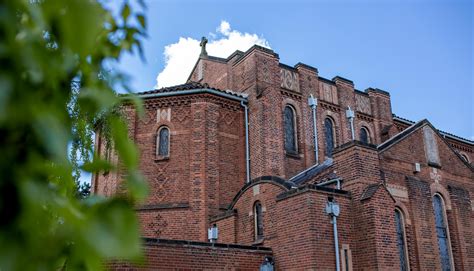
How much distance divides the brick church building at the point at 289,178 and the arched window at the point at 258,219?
0.03 metres

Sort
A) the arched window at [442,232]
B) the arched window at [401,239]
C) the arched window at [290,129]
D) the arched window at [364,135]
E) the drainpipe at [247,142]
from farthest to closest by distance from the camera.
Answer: the arched window at [364,135] < the arched window at [290,129] < the drainpipe at [247,142] < the arched window at [442,232] < the arched window at [401,239]

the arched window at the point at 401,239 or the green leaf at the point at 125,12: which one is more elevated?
the arched window at the point at 401,239

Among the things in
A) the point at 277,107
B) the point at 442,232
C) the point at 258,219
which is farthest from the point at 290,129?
the point at 442,232

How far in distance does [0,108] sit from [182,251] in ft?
38.6

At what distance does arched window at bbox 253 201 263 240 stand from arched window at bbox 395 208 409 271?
4.15 meters

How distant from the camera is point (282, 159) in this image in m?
20.0

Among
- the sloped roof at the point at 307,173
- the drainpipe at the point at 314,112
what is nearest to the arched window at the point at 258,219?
the sloped roof at the point at 307,173

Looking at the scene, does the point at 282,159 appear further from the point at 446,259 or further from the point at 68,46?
the point at 68,46

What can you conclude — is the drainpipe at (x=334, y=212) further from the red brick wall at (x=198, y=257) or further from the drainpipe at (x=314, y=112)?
the drainpipe at (x=314, y=112)

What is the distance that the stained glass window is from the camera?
2119 cm

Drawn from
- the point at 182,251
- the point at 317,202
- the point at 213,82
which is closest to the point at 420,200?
the point at 317,202

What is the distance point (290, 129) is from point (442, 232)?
315 inches

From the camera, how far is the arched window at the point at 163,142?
20062 mm

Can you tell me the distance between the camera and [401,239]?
14508mm
